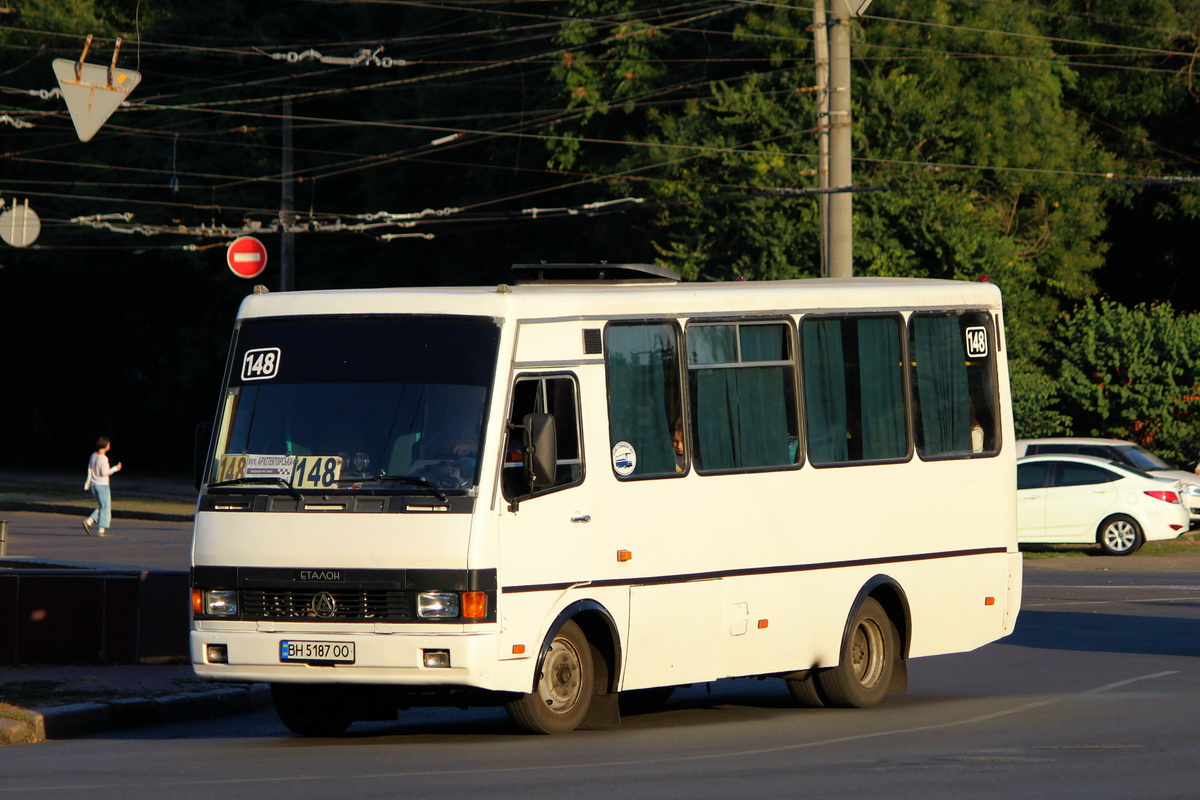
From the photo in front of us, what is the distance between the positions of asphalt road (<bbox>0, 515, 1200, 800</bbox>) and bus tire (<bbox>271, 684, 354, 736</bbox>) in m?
0.21

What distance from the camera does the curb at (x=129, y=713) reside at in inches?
483

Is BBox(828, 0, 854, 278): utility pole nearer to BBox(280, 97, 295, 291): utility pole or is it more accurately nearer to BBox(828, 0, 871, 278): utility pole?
BBox(828, 0, 871, 278): utility pole

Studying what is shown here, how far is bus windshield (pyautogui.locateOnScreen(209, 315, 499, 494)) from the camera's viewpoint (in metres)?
11.2

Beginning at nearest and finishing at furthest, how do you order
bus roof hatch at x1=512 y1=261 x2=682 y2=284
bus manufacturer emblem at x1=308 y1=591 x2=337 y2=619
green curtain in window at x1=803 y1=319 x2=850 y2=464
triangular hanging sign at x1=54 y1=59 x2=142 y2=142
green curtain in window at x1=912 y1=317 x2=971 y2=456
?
bus manufacturer emblem at x1=308 y1=591 x2=337 y2=619 → bus roof hatch at x1=512 y1=261 x2=682 y2=284 → green curtain in window at x1=803 y1=319 x2=850 y2=464 → green curtain in window at x1=912 y1=317 x2=971 y2=456 → triangular hanging sign at x1=54 y1=59 x2=142 y2=142

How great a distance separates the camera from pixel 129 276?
191 ft

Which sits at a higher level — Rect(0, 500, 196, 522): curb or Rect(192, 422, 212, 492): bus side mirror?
Rect(0, 500, 196, 522): curb

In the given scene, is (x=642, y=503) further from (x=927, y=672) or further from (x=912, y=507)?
(x=927, y=672)

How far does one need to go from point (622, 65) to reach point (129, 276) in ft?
71.1

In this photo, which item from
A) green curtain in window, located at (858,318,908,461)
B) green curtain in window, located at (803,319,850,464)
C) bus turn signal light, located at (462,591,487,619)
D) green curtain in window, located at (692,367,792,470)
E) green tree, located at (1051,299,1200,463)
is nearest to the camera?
bus turn signal light, located at (462,591,487,619)

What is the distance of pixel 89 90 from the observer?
22.2m

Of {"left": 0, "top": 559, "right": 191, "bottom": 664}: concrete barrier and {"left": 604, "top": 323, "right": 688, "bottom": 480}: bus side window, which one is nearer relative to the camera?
{"left": 604, "top": 323, "right": 688, "bottom": 480}: bus side window

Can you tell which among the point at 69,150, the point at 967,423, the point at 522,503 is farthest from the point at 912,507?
the point at 69,150

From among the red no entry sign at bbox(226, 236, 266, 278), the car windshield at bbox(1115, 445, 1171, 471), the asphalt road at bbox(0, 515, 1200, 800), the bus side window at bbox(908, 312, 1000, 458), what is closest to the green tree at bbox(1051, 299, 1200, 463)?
the car windshield at bbox(1115, 445, 1171, 471)

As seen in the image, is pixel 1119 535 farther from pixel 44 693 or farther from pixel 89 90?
pixel 44 693
